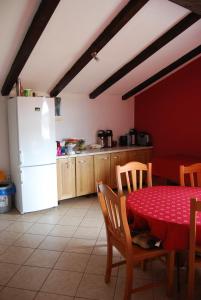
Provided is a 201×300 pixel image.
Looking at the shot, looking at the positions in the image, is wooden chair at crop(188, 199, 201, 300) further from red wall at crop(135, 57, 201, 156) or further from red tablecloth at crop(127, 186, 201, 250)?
red wall at crop(135, 57, 201, 156)

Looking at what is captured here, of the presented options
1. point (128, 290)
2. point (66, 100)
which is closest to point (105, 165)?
point (66, 100)

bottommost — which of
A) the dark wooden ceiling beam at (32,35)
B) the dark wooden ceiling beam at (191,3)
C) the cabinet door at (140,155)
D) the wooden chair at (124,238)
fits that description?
the wooden chair at (124,238)

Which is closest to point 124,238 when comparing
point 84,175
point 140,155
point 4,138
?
point 84,175

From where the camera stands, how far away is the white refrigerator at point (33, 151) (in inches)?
133

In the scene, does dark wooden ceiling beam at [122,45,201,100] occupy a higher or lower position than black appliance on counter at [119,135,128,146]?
higher

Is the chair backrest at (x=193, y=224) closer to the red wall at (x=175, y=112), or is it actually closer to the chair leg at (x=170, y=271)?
the chair leg at (x=170, y=271)

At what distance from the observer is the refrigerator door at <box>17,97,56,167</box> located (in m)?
3.37

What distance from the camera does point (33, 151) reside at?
11.5 feet

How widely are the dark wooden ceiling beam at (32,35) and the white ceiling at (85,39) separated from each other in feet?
0.20

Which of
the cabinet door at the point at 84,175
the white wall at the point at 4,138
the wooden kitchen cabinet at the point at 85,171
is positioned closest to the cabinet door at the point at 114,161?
the wooden kitchen cabinet at the point at 85,171

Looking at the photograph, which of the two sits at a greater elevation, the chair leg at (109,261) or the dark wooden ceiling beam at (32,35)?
the dark wooden ceiling beam at (32,35)

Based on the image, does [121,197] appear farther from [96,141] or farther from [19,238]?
[96,141]

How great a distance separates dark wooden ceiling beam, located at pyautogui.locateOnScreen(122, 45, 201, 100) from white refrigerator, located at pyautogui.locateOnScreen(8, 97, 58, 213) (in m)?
2.01

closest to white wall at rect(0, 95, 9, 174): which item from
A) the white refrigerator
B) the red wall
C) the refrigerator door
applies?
the white refrigerator
